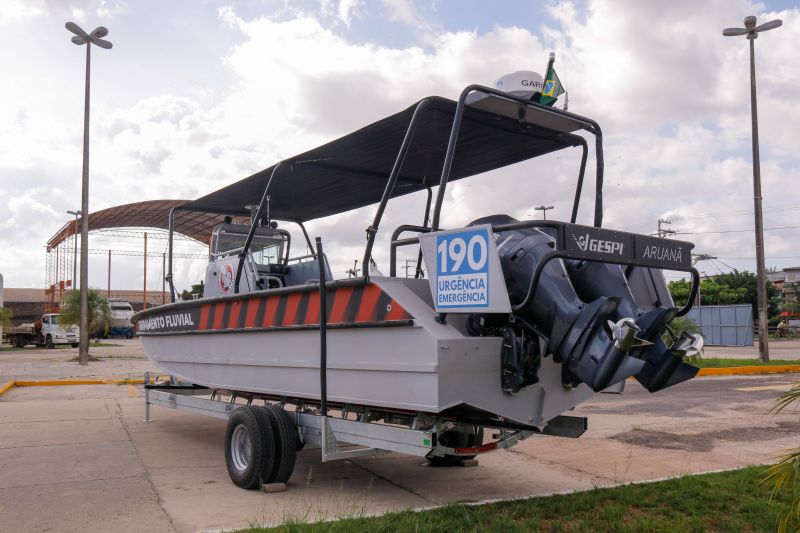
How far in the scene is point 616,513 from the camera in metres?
4.94

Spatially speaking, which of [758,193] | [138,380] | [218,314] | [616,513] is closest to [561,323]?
[616,513]

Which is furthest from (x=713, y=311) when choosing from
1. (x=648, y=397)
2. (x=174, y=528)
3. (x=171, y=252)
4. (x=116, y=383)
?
(x=174, y=528)

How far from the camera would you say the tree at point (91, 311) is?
30.3 metres

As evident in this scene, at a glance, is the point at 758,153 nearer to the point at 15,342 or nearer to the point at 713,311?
the point at 713,311

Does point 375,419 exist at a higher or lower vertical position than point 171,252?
lower

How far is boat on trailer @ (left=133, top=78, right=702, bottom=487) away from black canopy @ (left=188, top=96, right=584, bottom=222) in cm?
2

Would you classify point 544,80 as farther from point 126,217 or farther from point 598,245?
point 126,217

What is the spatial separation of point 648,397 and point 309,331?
911cm

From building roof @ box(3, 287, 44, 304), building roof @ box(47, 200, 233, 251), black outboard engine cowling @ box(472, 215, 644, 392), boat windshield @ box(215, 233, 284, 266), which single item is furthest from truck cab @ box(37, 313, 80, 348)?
building roof @ box(3, 287, 44, 304)

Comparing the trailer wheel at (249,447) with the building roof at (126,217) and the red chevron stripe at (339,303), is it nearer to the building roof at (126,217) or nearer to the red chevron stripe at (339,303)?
the red chevron stripe at (339,303)

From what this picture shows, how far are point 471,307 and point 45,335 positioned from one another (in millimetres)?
38173

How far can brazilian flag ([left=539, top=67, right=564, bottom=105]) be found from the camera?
5457 mm

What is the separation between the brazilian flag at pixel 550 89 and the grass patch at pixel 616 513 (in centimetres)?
303

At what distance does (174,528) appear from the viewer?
4.83m
